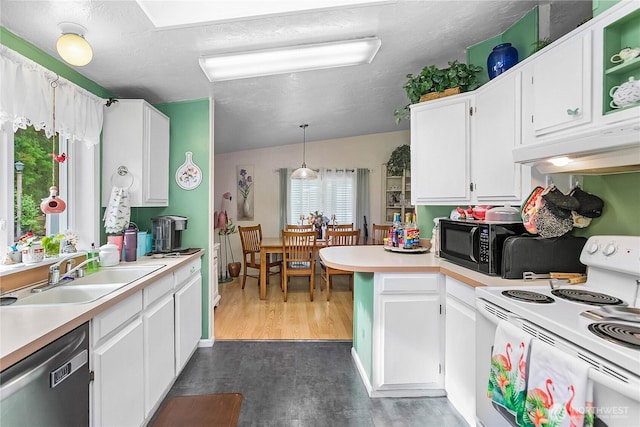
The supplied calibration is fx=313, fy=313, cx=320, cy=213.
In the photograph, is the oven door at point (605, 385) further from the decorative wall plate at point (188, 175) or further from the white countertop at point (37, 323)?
the decorative wall plate at point (188, 175)

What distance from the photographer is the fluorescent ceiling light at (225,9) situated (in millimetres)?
1611

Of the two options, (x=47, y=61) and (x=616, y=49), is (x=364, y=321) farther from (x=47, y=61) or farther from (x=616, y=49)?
(x=47, y=61)

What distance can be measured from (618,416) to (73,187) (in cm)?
288

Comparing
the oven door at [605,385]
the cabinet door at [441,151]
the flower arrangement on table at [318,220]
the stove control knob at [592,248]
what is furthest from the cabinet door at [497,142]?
the flower arrangement on table at [318,220]

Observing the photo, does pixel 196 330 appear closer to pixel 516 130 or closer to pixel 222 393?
pixel 222 393

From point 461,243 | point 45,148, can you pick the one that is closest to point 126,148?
point 45,148

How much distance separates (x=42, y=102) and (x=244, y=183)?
3944mm

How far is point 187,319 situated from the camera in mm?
2363

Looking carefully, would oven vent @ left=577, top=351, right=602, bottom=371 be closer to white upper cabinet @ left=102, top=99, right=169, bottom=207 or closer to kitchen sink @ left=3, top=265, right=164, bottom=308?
kitchen sink @ left=3, top=265, right=164, bottom=308

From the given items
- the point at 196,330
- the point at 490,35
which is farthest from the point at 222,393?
the point at 490,35

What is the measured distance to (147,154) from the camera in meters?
2.36

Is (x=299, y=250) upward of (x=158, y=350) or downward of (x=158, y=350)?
upward

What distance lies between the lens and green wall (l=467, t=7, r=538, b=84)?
195cm

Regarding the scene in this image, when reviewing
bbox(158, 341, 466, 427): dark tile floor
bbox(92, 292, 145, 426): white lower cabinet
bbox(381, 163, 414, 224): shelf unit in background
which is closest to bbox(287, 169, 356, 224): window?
bbox(381, 163, 414, 224): shelf unit in background
